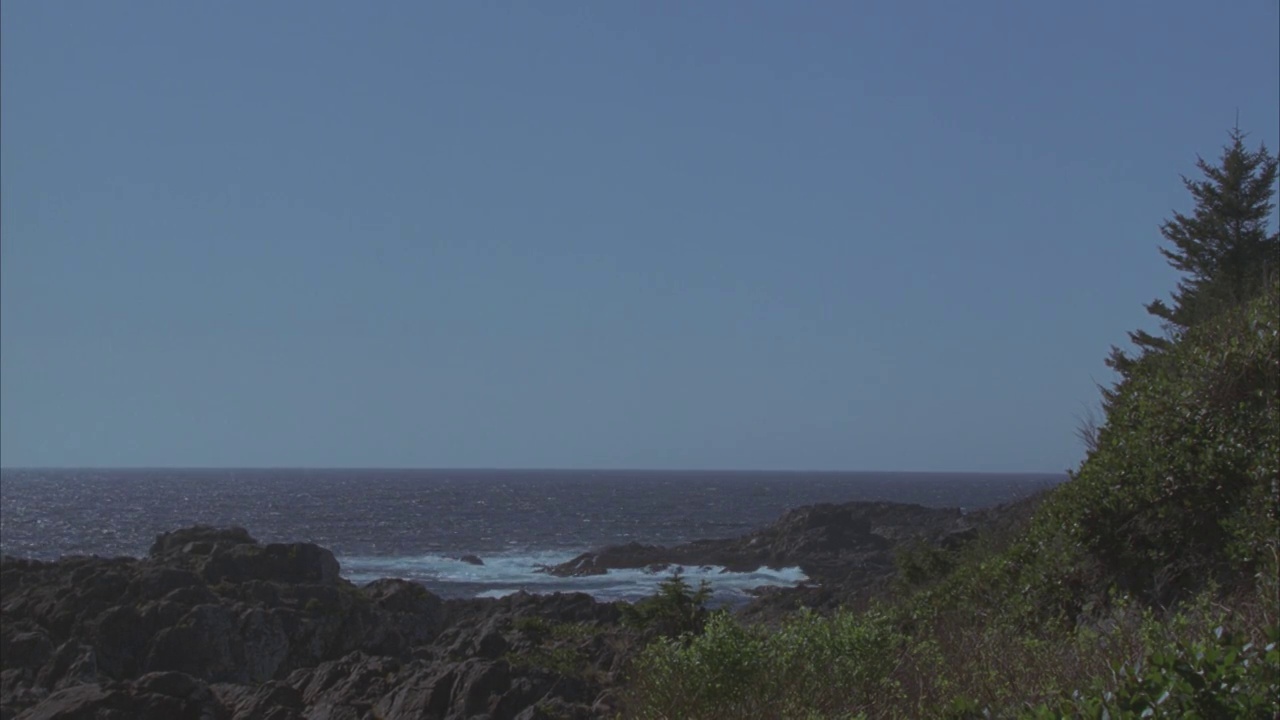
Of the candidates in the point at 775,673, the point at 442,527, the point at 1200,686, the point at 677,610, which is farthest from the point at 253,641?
the point at 442,527

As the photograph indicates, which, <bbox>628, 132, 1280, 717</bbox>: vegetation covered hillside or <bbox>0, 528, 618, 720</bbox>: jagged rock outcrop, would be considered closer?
<bbox>628, 132, 1280, 717</bbox>: vegetation covered hillside

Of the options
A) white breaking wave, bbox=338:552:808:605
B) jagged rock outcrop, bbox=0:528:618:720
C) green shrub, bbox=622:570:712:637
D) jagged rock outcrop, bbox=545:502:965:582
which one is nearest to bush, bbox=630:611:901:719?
jagged rock outcrop, bbox=0:528:618:720

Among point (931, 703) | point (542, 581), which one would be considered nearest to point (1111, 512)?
point (931, 703)

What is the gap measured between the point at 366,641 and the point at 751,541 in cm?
3642

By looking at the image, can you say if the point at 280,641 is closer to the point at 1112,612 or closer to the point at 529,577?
the point at 1112,612

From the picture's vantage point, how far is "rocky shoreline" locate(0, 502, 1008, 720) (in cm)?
1616

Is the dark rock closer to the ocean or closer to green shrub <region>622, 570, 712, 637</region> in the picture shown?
the ocean

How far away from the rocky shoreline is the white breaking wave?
7910mm

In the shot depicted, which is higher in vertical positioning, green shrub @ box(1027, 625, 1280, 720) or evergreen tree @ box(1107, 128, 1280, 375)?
evergreen tree @ box(1107, 128, 1280, 375)

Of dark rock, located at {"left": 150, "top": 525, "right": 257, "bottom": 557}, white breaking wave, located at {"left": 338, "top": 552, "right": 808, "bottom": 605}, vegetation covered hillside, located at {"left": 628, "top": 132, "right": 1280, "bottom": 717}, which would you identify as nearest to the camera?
vegetation covered hillside, located at {"left": 628, "top": 132, "right": 1280, "bottom": 717}

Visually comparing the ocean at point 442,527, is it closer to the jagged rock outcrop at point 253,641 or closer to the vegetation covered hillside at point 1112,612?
the jagged rock outcrop at point 253,641

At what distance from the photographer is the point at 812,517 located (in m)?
62.4

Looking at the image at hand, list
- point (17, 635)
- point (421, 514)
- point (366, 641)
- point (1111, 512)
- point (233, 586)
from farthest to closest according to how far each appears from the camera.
Answer: point (421, 514) < point (233, 586) < point (366, 641) < point (17, 635) < point (1111, 512)

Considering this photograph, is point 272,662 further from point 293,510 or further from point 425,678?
point 293,510
